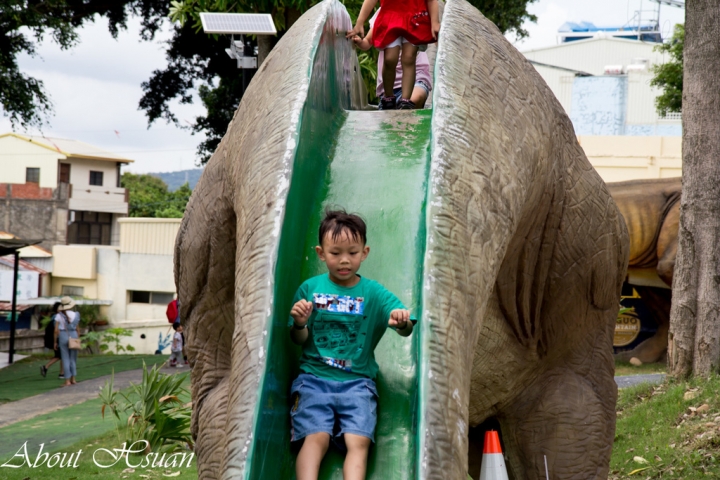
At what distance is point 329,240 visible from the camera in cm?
264

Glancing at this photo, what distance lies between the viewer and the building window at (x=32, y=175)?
37.1 metres

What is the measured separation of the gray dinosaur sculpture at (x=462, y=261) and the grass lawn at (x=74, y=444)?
14.4ft

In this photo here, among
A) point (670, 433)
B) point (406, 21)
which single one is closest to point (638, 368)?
point (670, 433)

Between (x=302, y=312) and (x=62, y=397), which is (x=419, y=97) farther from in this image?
(x=62, y=397)

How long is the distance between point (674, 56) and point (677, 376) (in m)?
13.9

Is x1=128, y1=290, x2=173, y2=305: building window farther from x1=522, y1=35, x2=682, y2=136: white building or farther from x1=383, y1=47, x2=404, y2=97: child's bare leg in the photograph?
x1=383, y1=47, x2=404, y2=97: child's bare leg

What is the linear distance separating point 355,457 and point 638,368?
10921 mm

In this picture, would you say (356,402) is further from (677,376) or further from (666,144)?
(666,144)

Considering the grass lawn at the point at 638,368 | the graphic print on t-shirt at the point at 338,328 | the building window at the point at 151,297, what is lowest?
the building window at the point at 151,297

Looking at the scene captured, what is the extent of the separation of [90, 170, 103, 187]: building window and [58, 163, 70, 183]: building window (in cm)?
126

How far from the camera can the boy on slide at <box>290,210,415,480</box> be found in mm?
2486

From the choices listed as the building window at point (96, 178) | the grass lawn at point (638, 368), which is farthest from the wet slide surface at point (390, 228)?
the building window at point (96, 178)

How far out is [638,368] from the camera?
12.5 m

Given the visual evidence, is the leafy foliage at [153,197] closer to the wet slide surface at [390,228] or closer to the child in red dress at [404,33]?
the child in red dress at [404,33]
